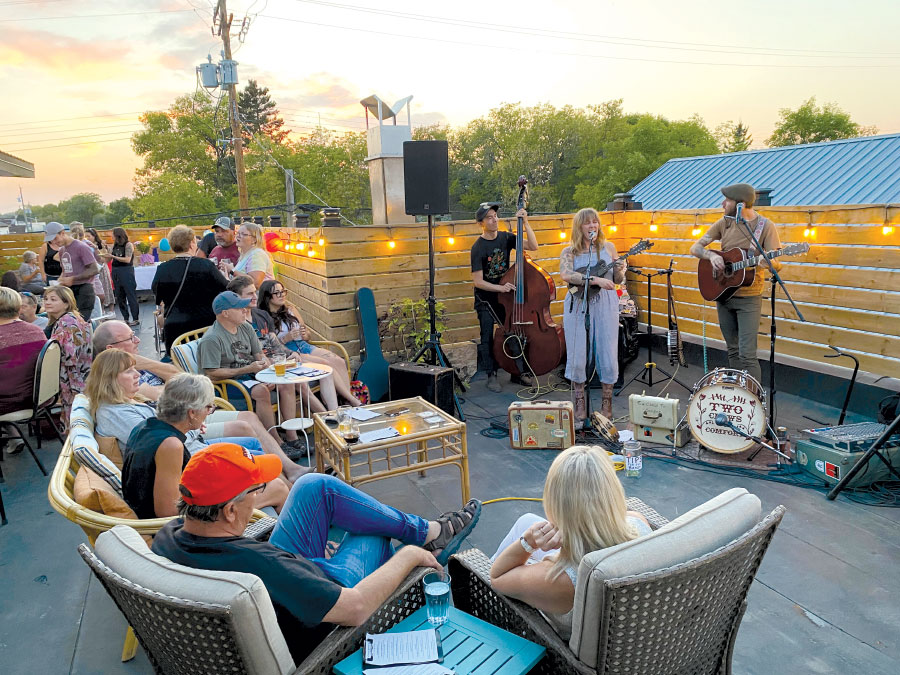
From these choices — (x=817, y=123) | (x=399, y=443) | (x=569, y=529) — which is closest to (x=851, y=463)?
(x=399, y=443)

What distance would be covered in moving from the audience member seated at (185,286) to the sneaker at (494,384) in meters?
2.70

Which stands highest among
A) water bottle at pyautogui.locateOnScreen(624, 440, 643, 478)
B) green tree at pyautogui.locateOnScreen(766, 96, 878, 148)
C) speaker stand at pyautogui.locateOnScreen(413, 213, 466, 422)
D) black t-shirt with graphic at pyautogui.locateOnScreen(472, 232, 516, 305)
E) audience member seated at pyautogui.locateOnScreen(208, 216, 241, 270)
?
green tree at pyautogui.locateOnScreen(766, 96, 878, 148)

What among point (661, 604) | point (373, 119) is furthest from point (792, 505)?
point (373, 119)

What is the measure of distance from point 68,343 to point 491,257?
361cm

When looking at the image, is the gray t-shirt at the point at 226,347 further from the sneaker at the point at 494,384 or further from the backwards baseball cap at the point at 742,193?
the backwards baseball cap at the point at 742,193

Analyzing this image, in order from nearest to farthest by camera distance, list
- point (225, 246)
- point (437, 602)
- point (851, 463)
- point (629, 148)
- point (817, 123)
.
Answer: point (437, 602) → point (851, 463) → point (225, 246) → point (629, 148) → point (817, 123)

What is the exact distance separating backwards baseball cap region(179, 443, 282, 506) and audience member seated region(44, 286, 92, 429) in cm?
346

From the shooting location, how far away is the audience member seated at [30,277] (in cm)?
851

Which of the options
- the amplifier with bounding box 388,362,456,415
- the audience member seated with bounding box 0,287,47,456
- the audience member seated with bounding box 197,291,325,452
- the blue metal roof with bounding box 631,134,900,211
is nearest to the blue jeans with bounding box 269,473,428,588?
the audience member seated with bounding box 197,291,325,452

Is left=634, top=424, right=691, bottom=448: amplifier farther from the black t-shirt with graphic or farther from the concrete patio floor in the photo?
the black t-shirt with graphic

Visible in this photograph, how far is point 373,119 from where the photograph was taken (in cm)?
698

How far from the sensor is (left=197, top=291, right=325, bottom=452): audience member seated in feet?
14.0

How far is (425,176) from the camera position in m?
5.40

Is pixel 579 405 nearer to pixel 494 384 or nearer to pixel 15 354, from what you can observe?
pixel 494 384
